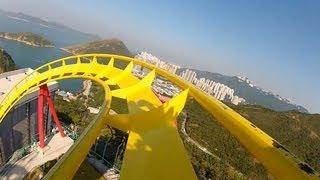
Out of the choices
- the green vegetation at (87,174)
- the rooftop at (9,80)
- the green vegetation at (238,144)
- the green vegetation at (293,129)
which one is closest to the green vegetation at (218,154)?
the green vegetation at (238,144)

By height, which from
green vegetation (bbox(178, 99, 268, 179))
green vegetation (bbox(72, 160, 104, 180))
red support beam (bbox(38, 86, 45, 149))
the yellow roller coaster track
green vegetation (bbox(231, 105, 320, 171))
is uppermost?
the yellow roller coaster track

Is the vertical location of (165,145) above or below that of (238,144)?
above

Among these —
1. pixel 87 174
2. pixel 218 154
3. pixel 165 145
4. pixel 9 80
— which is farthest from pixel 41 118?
pixel 218 154

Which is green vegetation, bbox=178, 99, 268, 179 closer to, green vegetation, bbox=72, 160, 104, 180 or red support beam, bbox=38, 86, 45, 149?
green vegetation, bbox=72, 160, 104, 180

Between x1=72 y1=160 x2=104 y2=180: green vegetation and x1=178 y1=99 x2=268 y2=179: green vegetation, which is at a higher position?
x1=72 y1=160 x2=104 y2=180: green vegetation

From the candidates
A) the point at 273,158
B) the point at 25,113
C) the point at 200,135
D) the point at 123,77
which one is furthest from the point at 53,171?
the point at 200,135

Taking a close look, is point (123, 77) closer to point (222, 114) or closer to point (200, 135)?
point (222, 114)

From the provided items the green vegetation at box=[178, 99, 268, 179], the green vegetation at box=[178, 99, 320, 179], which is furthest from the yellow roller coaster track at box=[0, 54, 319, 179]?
the green vegetation at box=[178, 99, 268, 179]

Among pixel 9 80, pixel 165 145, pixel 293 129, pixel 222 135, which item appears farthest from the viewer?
pixel 293 129

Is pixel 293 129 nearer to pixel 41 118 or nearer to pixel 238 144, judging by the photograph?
pixel 238 144
